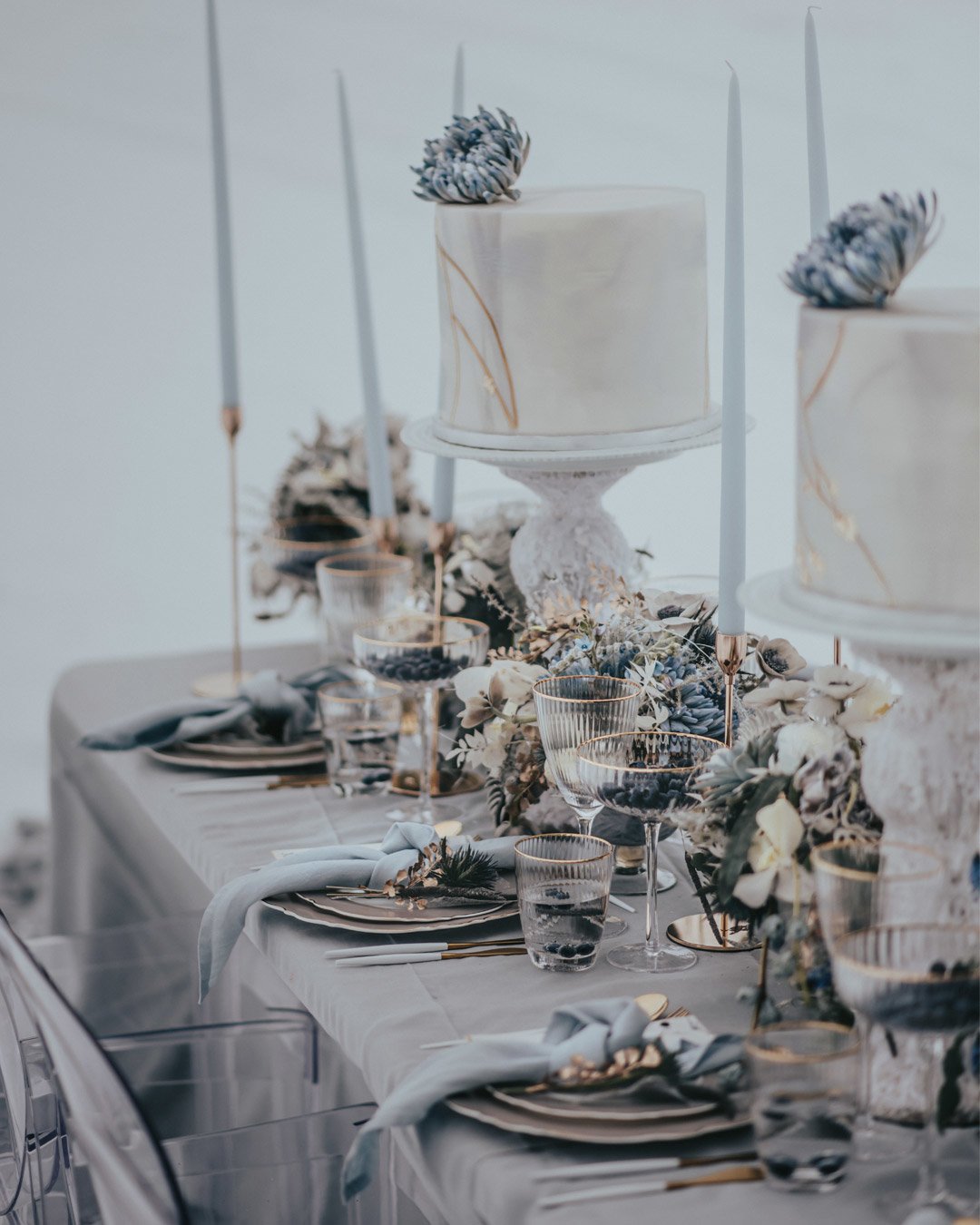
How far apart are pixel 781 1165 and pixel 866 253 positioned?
0.57 meters

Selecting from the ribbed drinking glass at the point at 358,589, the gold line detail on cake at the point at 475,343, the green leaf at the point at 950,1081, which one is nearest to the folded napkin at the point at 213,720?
the ribbed drinking glass at the point at 358,589

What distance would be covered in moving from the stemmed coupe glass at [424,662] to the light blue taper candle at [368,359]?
1.10ft

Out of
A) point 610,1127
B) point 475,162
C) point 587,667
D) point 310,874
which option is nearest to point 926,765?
point 610,1127

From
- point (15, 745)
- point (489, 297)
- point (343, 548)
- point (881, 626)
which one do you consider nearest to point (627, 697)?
point (881, 626)

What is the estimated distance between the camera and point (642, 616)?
1529 millimetres

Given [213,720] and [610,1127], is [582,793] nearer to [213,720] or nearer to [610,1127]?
[610,1127]

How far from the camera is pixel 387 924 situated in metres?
1.37

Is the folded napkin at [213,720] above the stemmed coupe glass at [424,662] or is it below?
below

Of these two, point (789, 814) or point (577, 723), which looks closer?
point (789, 814)

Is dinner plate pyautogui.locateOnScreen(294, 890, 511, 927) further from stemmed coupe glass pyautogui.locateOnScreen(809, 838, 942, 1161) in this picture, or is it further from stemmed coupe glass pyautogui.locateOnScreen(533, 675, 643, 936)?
stemmed coupe glass pyautogui.locateOnScreen(809, 838, 942, 1161)

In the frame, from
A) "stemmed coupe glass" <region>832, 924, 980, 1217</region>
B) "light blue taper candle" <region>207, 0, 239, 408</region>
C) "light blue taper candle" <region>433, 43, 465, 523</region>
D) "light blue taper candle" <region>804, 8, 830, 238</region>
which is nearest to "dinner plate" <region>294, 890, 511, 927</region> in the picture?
"stemmed coupe glass" <region>832, 924, 980, 1217</region>

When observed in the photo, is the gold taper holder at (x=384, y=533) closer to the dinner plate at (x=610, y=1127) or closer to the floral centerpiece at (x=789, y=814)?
the floral centerpiece at (x=789, y=814)

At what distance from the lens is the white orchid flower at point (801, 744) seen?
1.17 m

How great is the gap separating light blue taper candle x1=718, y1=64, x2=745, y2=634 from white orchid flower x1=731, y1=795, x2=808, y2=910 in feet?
0.78
